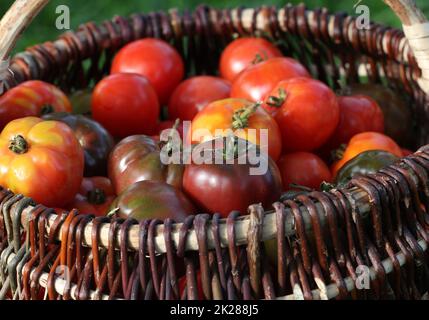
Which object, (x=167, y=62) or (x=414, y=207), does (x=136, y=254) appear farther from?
(x=167, y=62)

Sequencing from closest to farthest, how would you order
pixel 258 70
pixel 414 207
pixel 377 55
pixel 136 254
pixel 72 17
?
pixel 136 254
pixel 414 207
pixel 258 70
pixel 377 55
pixel 72 17

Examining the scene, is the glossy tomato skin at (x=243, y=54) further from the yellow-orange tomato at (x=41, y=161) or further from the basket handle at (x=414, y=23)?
the yellow-orange tomato at (x=41, y=161)

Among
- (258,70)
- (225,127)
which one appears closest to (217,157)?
(225,127)

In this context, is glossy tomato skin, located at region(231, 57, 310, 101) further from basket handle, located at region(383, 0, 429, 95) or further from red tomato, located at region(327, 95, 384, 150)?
basket handle, located at region(383, 0, 429, 95)

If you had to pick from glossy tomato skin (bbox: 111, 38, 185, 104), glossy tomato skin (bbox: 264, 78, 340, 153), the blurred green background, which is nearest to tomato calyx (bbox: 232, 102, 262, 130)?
glossy tomato skin (bbox: 264, 78, 340, 153)

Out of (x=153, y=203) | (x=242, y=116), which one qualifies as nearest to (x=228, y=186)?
(x=153, y=203)

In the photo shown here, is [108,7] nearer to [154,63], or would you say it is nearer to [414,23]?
[154,63]

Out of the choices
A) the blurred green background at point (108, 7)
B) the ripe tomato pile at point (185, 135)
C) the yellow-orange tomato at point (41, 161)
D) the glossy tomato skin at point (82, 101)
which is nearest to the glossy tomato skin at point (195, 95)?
the ripe tomato pile at point (185, 135)
